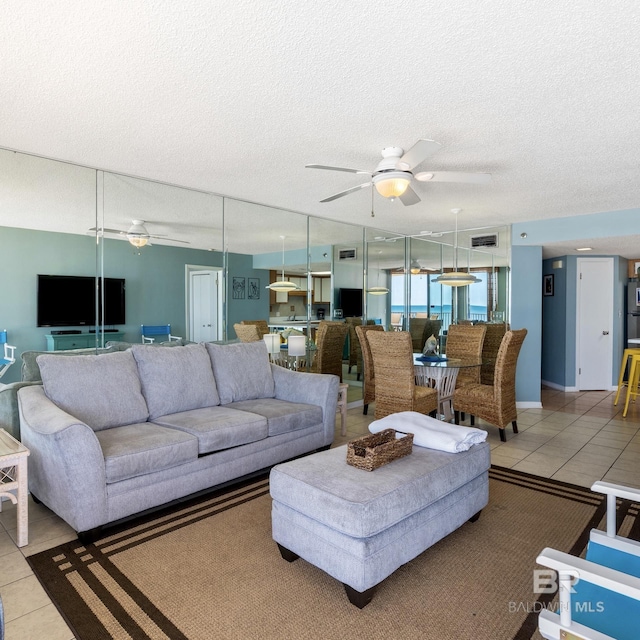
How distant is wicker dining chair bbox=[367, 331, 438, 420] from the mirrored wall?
1207mm

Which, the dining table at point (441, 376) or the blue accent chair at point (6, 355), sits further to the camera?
the dining table at point (441, 376)

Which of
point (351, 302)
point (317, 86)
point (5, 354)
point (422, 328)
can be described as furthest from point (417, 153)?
point (422, 328)

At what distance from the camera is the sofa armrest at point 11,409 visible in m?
3.00

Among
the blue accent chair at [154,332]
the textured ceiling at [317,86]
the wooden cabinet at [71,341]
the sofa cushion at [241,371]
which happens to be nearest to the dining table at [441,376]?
the sofa cushion at [241,371]

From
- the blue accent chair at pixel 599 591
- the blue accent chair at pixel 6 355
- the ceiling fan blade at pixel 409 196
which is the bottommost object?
the blue accent chair at pixel 599 591

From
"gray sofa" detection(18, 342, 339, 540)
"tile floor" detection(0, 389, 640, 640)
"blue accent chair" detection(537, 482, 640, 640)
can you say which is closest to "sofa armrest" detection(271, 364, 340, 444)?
"gray sofa" detection(18, 342, 339, 540)

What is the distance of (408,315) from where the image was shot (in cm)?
685

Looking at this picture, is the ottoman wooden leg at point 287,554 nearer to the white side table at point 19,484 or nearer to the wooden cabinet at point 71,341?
the white side table at point 19,484

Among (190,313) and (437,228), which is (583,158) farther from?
(190,313)

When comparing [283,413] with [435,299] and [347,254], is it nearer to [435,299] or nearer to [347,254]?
[347,254]

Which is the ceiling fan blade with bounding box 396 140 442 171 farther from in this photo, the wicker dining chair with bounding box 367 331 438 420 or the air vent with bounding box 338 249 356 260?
the air vent with bounding box 338 249 356 260

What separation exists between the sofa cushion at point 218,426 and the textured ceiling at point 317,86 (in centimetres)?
184

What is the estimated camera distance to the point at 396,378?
4.45 meters

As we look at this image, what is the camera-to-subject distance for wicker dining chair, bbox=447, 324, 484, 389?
17.5ft
